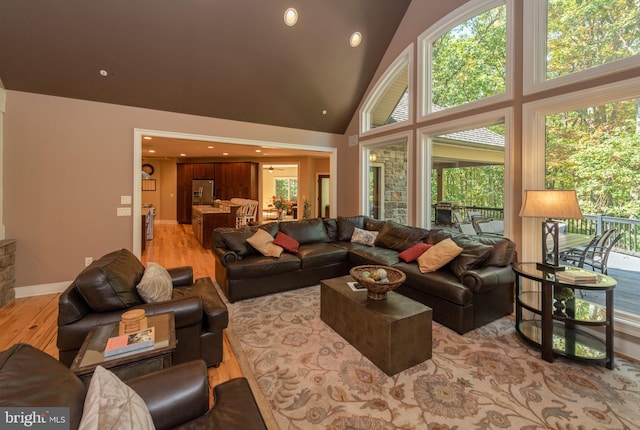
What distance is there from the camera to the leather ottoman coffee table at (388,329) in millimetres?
2182

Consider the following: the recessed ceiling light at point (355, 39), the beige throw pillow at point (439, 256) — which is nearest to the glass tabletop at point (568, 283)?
the beige throw pillow at point (439, 256)

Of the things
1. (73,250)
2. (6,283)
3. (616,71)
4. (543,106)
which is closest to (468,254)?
(543,106)

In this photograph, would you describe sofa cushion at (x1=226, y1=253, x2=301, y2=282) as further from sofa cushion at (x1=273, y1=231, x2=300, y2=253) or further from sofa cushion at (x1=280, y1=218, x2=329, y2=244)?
sofa cushion at (x1=280, y1=218, x2=329, y2=244)

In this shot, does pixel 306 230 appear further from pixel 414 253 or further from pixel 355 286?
pixel 355 286

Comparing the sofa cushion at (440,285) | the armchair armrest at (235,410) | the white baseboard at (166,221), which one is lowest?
the armchair armrest at (235,410)

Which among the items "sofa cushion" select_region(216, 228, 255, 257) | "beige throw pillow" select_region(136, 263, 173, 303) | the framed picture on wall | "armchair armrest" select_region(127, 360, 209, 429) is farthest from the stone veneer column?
the framed picture on wall

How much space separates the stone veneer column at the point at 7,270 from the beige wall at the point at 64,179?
9 centimetres

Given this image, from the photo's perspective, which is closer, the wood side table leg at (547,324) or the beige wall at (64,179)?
the wood side table leg at (547,324)

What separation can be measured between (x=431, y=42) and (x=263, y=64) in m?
2.72

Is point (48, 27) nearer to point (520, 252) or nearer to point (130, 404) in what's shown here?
point (130, 404)

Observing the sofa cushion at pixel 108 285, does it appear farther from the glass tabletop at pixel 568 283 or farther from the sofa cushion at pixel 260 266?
the glass tabletop at pixel 568 283

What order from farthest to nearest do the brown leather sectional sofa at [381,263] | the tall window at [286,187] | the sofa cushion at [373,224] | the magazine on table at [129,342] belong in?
the tall window at [286,187], the sofa cushion at [373,224], the brown leather sectional sofa at [381,263], the magazine on table at [129,342]

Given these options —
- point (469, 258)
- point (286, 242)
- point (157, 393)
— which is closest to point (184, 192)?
point (286, 242)

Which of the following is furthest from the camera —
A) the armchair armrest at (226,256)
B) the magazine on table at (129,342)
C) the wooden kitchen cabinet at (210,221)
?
the wooden kitchen cabinet at (210,221)
